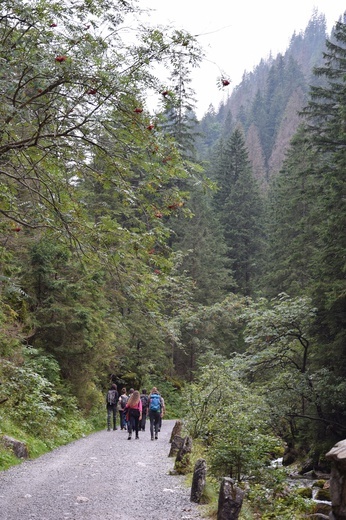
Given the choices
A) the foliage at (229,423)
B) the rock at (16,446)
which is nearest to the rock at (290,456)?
the foliage at (229,423)

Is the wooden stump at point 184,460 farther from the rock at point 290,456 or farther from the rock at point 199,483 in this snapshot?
the rock at point 290,456

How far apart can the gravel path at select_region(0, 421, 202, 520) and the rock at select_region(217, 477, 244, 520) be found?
0.63 m

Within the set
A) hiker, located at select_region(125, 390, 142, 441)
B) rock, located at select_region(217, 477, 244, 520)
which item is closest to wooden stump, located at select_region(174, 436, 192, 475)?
rock, located at select_region(217, 477, 244, 520)

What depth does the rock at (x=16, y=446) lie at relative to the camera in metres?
9.38

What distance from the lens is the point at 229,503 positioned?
5.63m

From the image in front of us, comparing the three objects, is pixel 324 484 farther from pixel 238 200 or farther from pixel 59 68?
pixel 238 200

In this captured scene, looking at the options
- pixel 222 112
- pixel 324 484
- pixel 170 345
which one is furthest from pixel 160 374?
pixel 222 112

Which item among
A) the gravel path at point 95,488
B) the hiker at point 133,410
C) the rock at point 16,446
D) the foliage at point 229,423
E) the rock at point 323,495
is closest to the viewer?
the gravel path at point 95,488

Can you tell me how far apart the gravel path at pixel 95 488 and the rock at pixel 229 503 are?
2.08ft

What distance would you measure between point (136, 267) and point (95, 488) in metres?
4.34

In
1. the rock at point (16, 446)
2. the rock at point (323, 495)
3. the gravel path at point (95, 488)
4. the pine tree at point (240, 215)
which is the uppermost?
the pine tree at point (240, 215)

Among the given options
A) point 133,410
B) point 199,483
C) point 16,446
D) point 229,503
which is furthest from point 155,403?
point 229,503

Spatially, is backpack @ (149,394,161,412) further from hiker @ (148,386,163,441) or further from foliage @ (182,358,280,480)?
foliage @ (182,358,280,480)

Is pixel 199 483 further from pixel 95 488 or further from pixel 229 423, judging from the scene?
pixel 229 423
